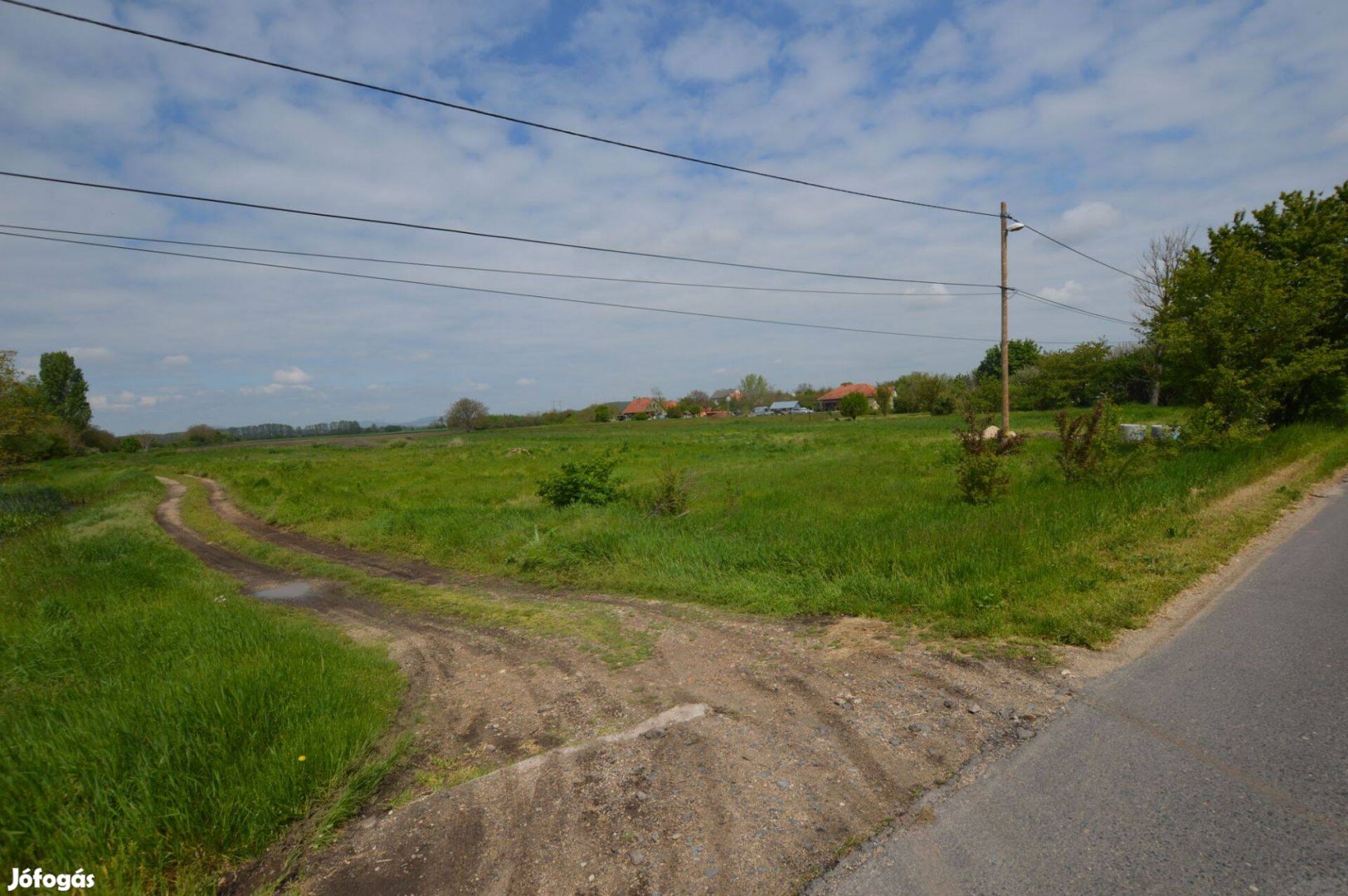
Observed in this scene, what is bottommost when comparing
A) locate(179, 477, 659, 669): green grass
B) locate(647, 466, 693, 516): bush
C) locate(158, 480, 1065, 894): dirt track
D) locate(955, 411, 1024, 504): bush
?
locate(179, 477, 659, 669): green grass

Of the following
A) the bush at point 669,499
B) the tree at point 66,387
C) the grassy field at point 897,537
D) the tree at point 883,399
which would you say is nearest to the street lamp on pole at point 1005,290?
the grassy field at point 897,537

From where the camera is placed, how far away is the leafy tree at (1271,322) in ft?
55.7

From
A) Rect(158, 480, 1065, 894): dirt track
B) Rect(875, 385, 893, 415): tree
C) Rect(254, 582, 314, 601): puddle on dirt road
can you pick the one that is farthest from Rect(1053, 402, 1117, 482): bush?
Rect(875, 385, 893, 415): tree

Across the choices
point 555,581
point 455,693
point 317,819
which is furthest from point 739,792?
point 555,581

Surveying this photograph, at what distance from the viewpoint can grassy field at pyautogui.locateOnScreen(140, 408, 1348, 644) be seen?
21.8 ft

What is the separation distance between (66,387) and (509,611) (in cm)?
9837

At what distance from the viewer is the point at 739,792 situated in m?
3.55

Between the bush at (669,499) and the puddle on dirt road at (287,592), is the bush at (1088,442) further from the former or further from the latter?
the puddle on dirt road at (287,592)

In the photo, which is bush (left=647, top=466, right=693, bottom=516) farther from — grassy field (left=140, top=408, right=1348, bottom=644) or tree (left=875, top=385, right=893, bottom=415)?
tree (left=875, top=385, right=893, bottom=415)

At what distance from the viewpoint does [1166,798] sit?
126 inches

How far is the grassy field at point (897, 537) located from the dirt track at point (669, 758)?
3.53 feet

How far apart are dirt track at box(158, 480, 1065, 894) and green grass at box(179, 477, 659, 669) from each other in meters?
0.28

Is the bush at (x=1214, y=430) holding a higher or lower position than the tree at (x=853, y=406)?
lower

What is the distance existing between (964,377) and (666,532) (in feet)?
249
